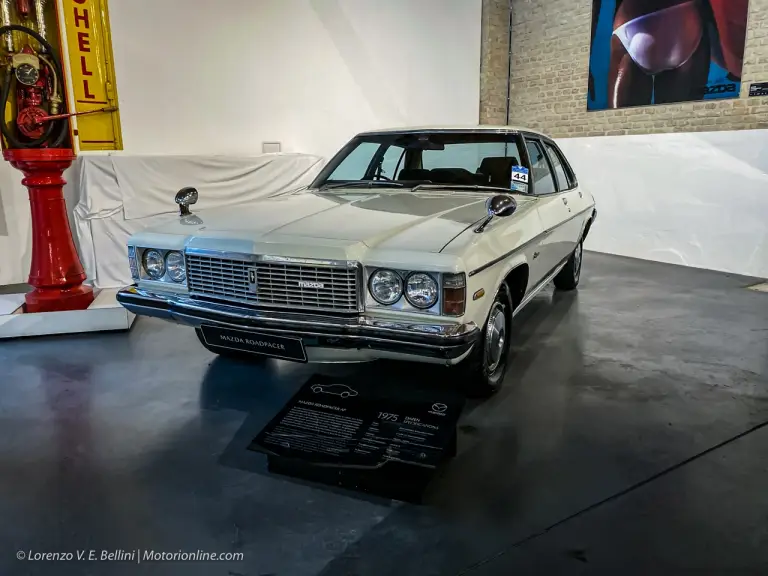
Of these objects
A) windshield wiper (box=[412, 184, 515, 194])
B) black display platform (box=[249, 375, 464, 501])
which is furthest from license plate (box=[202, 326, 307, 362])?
windshield wiper (box=[412, 184, 515, 194])

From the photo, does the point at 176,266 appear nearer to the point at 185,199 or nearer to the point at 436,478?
the point at 185,199

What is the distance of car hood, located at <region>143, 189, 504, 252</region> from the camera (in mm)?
2414

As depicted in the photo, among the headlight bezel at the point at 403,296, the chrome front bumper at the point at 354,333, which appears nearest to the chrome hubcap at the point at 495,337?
the chrome front bumper at the point at 354,333

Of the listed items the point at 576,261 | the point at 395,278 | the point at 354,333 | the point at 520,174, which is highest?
the point at 520,174

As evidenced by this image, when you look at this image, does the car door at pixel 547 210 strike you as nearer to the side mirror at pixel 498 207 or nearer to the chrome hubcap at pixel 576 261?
the side mirror at pixel 498 207

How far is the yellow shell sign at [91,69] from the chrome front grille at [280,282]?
9.72 feet

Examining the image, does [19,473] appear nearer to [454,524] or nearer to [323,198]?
[454,524]

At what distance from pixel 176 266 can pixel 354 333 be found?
1.04 meters

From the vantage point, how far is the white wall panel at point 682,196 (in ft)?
19.6

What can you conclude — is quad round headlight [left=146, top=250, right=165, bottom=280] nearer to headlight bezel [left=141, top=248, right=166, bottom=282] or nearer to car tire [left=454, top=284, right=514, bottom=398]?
headlight bezel [left=141, top=248, right=166, bottom=282]

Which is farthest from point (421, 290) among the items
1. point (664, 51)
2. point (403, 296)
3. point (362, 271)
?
point (664, 51)

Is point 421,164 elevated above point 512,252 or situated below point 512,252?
above

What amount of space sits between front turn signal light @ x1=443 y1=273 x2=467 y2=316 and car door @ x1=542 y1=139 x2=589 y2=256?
1982 mm

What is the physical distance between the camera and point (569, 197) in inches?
168
